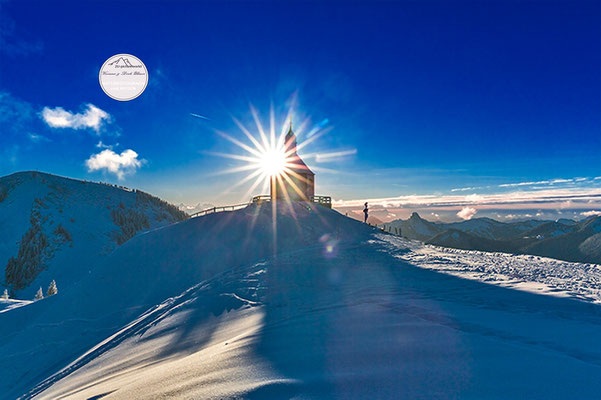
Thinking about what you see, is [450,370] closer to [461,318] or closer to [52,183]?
[461,318]

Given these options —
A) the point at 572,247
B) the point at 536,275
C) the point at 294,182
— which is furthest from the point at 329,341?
the point at 572,247

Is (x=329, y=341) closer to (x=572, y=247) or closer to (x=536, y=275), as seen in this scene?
(x=536, y=275)

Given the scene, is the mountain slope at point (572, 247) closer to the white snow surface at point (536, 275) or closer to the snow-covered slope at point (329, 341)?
the white snow surface at point (536, 275)

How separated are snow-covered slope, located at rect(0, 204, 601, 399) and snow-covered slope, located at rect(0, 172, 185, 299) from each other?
162 feet

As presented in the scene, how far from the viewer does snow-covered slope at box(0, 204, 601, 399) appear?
3111 mm

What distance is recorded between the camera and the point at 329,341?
4582 mm

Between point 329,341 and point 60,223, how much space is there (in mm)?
93561

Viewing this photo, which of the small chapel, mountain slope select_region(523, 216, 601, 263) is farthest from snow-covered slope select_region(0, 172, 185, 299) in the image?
mountain slope select_region(523, 216, 601, 263)

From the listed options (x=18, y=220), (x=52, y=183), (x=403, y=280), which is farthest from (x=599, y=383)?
(x=52, y=183)

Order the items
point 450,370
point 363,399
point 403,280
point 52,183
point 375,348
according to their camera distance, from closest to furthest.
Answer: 1. point 363,399
2. point 450,370
3. point 375,348
4. point 403,280
5. point 52,183

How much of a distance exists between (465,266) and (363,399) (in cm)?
1111

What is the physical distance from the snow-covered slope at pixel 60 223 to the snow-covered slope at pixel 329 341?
4952 centimetres

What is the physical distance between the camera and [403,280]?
30.7 ft

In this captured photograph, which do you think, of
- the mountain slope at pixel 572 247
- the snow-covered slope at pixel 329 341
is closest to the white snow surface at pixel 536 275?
the snow-covered slope at pixel 329 341
